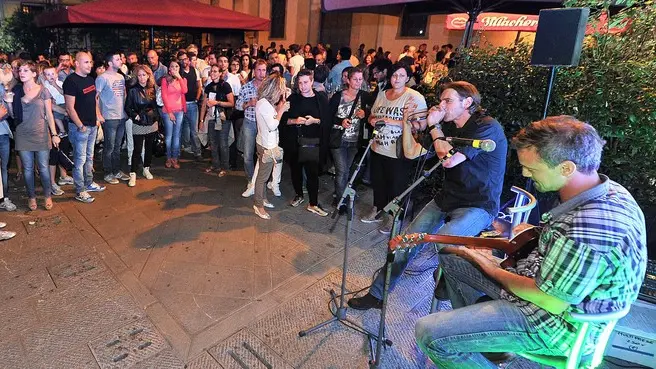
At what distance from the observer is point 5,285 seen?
11.1 ft

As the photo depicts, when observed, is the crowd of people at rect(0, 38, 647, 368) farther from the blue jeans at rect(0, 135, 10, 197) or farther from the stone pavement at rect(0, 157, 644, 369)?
the stone pavement at rect(0, 157, 644, 369)

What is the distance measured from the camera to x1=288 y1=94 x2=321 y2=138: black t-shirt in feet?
16.0

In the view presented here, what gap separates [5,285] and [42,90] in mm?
2324

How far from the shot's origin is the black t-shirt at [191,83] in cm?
669

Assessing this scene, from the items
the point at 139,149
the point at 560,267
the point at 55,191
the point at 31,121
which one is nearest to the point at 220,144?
the point at 139,149

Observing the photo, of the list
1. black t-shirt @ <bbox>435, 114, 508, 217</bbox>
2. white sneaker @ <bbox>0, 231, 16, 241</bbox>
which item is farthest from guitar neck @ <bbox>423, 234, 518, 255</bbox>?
white sneaker @ <bbox>0, 231, 16, 241</bbox>

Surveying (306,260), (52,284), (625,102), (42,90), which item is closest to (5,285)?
(52,284)

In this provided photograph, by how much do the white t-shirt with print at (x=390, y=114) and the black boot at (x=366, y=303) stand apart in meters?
1.84

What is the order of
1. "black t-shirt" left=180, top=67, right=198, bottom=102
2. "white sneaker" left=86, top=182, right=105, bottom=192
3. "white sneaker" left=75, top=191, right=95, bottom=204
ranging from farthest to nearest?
1. "black t-shirt" left=180, top=67, right=198, bottom=102
2. "white sneaker" left=86, top=182, right=105, bottom=192
3. "white sneaker" left=75, top=191, right=95, bottom=204

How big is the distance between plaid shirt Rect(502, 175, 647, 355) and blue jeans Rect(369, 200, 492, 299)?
111cm

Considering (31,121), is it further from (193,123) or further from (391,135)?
(391,135)

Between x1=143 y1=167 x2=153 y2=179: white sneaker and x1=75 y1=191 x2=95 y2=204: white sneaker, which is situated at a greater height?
x1=143 y1=167 x2=153 y2=179: white sneaker

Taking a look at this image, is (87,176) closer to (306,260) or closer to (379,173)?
(306,260)

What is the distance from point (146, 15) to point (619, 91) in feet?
26.6
